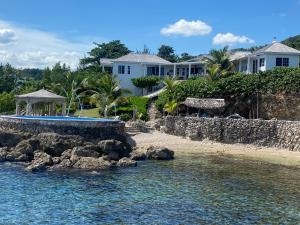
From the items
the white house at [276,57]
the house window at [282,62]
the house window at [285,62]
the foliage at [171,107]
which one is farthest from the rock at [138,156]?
the house window at [285,62]

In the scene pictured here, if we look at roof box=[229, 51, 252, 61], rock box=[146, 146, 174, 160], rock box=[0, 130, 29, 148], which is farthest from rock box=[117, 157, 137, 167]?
roof box=[229, 51, 252, 61]

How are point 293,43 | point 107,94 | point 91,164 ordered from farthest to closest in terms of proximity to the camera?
point 293,43
point 107,94
point 91,164

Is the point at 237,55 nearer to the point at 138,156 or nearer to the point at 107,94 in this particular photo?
the point at 107,94

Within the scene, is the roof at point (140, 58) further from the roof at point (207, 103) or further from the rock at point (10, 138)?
the rock at point (10, 138)

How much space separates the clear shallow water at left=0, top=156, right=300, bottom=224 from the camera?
22297mm

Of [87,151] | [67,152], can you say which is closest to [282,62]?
[87,151]

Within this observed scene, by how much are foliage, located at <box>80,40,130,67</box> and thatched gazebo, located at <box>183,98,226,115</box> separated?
143ft

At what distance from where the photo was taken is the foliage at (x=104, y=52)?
313 feet

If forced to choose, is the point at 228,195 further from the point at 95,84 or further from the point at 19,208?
the point at 95,84

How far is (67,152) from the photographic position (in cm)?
3731

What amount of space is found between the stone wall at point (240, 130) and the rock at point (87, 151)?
44.4ft

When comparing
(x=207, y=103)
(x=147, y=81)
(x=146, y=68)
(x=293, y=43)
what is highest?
(x=293, y=43)

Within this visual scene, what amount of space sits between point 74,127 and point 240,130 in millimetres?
15850

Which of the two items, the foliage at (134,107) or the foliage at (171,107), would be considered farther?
the foliage at (134,107)
